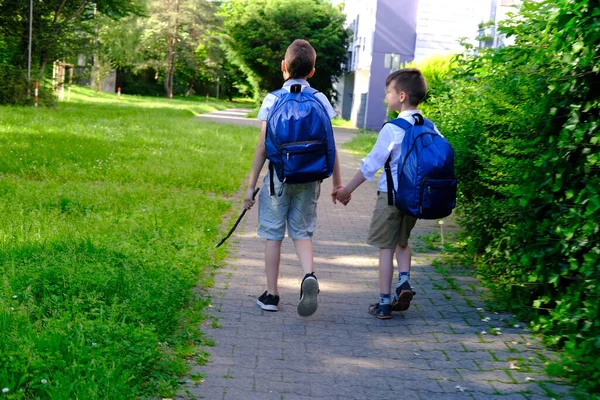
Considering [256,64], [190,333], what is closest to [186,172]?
[190,333]

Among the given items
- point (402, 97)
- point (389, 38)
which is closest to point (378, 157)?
point (402, 97)

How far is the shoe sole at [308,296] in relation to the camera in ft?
17.6

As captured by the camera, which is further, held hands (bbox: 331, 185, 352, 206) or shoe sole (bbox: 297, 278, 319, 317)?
held hands (bbox: 331, 185, 352, 206)

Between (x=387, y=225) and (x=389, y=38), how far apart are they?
33.4 m

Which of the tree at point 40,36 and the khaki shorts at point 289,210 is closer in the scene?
the khaki shorts at point 289,210

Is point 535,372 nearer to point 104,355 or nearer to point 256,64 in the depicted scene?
point 104,355

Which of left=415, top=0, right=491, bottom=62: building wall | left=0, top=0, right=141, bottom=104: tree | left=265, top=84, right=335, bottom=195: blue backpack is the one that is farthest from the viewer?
left=415, top=0, right=491, bottom=62: building wall

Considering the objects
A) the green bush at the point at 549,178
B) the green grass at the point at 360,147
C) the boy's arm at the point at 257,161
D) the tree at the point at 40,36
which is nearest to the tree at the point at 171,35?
the tree at the point at 40,36

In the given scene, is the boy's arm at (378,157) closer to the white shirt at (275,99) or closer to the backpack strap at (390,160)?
the backpack strap at (390,160)

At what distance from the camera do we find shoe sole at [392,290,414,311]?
578 cm

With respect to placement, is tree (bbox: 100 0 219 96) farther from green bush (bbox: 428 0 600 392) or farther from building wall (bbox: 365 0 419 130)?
green bush (bbox: 428 0 600 392)

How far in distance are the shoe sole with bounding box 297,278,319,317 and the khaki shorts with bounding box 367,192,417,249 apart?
71 cm

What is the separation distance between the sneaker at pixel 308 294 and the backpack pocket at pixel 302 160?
2.24 ft

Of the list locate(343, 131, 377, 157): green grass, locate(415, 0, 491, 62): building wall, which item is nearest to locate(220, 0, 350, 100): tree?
locate(415, 0, 491, 62): building wall
